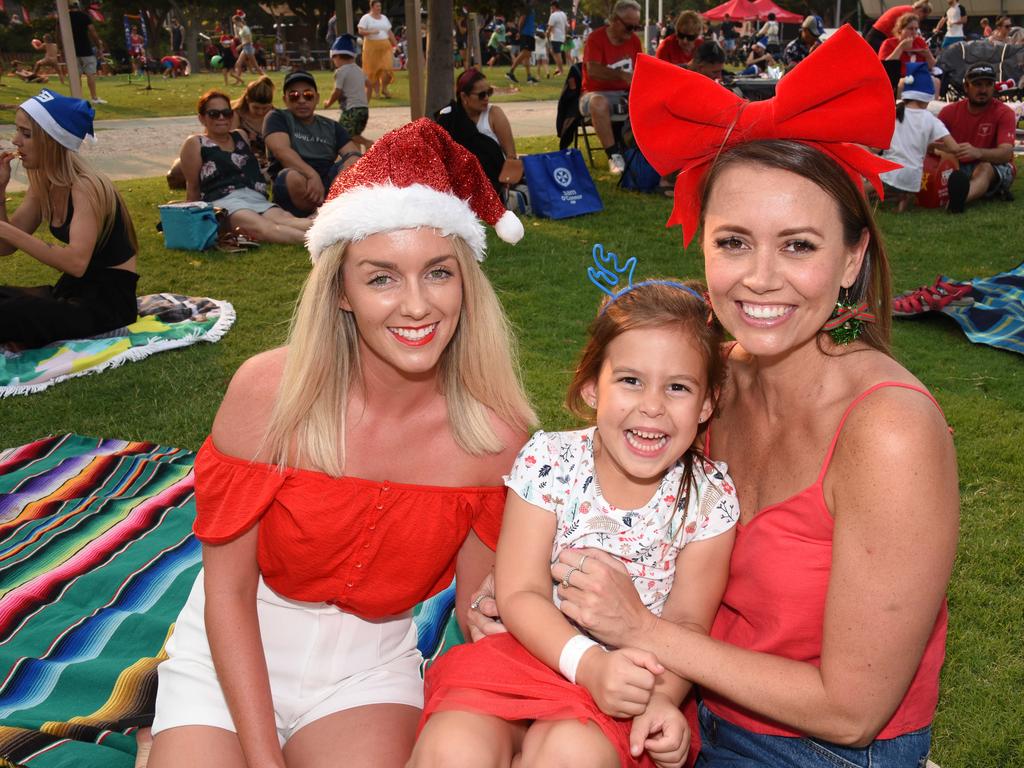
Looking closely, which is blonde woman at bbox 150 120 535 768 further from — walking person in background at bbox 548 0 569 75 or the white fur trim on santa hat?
walking person in background at bbox 548 0 569 75

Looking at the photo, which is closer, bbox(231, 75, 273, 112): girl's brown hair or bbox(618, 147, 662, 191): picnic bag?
bbox(231, 75, 273, 112): girl's brown hair

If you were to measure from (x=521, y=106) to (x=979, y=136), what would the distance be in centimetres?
1213

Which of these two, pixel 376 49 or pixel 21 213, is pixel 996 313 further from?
pixel 376 49

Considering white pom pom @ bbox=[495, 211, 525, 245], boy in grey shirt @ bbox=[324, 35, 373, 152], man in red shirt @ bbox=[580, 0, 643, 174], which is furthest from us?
boy in grey shirt @ bbox=[324, 35, 373, 152]

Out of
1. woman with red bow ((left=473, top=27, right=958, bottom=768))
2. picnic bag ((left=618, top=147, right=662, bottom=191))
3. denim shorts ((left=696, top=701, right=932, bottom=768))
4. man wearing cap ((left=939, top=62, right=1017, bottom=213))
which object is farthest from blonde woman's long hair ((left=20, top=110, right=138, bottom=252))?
man wearing cap ((left=939, top=62, right=1017, bottom=213))

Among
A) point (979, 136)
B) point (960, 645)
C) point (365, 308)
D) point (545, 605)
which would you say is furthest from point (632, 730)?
point (979, 136)

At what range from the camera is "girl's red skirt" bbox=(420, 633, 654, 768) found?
2012mm

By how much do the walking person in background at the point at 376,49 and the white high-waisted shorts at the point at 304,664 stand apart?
20314 mm

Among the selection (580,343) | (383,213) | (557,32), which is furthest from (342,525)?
(557,32)

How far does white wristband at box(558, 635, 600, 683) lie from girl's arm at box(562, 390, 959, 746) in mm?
176

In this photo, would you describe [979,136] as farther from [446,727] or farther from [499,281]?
[446,727]

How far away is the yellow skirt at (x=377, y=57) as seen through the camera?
22109 mm

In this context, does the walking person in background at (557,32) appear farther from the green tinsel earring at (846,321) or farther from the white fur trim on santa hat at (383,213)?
the green tinsel earring at (846,321)

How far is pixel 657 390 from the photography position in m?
2.32
